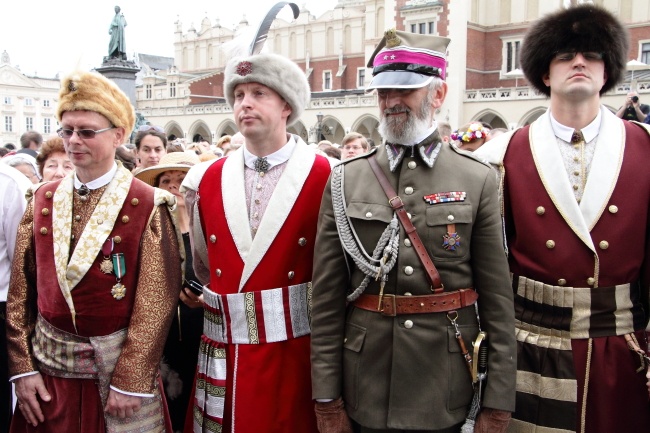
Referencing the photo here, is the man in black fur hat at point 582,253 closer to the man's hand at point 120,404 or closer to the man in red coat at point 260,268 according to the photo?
the man in red coat at point 260,268

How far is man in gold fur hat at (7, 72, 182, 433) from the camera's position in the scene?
294cm

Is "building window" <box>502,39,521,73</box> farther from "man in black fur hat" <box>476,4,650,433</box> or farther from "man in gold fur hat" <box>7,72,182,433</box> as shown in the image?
"man in gold fur hat" <box>7,72,182,433</box>

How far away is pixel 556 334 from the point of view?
295cm

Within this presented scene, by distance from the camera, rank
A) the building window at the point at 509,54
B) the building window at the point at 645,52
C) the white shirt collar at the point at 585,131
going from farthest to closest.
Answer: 1. the building window at the point at 509,54
2. the building window at the point at 645,52
3. the white shirt collar at the point at 585,131

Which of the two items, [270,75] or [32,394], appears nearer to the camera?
[32,394]

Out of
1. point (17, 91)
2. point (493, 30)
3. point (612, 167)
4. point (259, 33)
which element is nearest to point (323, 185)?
point (259, 33)

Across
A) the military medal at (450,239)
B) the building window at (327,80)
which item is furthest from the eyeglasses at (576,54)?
the building window at (327,80)

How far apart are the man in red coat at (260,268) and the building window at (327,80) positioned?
2027 inches

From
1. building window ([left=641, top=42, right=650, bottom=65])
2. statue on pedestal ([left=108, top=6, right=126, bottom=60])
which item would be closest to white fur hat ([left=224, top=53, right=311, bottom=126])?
statue on pedestal ([left=108, top=6, right=126, bottom=60])

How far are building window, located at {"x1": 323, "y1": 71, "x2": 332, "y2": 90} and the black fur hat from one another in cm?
5137

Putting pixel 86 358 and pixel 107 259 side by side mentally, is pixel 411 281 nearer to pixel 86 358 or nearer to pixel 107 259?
pixel 107 259

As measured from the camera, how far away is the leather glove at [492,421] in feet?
8.50

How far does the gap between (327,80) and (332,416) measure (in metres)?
52.8

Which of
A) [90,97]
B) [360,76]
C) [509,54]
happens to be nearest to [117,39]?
[90,97]
